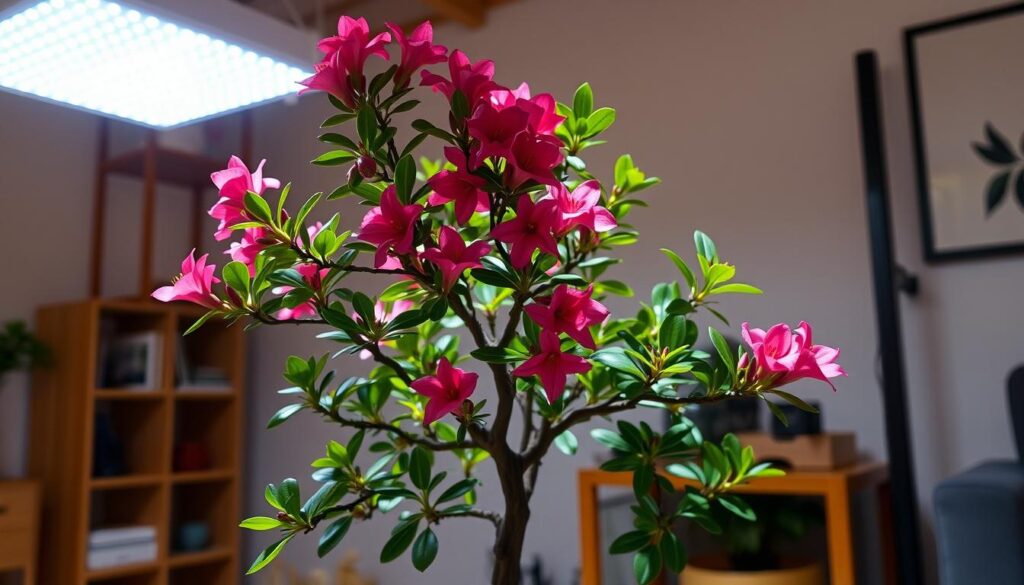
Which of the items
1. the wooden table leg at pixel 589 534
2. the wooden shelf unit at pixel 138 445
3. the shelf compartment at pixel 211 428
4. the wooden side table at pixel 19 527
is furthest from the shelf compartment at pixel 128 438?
the wooden table leg at pixel 589 534

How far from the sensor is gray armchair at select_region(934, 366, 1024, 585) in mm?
A: 1521

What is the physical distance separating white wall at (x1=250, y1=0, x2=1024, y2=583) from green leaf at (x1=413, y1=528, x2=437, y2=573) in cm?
186

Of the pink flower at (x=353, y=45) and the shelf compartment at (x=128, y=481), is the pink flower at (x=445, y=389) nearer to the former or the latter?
the pink flower at (x=353, y=45)

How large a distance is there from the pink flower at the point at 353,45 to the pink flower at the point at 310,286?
0.18 m

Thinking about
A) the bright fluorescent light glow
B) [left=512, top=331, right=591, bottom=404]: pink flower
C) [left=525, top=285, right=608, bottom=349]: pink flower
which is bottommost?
[left=512, top=331, right=591, bottom=404]: pink flower

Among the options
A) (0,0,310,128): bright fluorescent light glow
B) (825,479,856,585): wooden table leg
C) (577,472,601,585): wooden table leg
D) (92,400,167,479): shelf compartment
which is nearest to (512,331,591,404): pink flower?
(0,0,310,128): bright fluorescent light glow

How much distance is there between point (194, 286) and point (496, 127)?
0.95 feet

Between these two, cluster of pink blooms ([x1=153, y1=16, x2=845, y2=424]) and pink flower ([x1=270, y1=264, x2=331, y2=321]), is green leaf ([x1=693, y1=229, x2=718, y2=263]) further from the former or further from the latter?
pink flower ([x1=270, y1=264, x2=331, y2=321])

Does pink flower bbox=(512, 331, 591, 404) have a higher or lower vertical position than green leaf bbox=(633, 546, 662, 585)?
higher

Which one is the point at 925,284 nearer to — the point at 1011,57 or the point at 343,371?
the point at 1011,57

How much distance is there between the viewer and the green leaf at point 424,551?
2.76 ft

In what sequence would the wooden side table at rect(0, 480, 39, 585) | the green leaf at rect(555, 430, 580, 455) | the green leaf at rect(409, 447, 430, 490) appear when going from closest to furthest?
the green leaf at rect(409, 447, 430, 490) < the green leaf at rect(555, 430, 580, 455) < the wooden side table at rect(0, 480, 39, 585)

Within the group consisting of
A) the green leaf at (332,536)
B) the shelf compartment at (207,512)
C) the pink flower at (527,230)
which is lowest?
the shelf compartment at (207,512)

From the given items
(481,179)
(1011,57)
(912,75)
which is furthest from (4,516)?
(1011,57)
